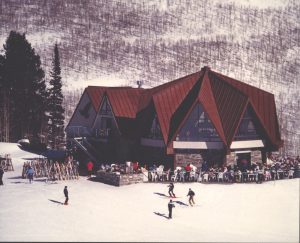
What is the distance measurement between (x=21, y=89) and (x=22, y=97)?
1.11 metres

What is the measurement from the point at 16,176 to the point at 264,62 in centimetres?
6937

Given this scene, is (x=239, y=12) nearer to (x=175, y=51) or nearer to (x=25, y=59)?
(x=175, y=51)

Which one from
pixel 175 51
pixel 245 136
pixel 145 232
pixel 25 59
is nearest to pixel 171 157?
pixel 245 136

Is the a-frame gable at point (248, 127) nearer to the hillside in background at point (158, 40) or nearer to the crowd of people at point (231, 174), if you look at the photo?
the crowd of people at point (231, 174)

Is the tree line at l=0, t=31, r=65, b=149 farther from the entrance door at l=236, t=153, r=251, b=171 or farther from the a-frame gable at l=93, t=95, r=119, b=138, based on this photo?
the entrance door at l=236, t=153, r=251, b=171

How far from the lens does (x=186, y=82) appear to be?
38.9 metres

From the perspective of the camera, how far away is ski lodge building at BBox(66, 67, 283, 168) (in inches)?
1362

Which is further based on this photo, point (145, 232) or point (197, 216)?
point (197, 216)

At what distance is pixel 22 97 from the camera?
5981 cm

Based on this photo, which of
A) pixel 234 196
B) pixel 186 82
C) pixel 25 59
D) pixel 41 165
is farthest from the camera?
pixel 25 59

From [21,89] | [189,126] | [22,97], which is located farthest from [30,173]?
[21,89]

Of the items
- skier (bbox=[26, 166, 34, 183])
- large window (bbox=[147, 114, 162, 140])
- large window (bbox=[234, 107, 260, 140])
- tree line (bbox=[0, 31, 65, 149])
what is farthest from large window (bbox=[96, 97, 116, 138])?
tree line (bbox=[0, 31, 65, 149])

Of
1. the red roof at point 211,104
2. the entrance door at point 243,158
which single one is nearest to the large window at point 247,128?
the red roof at point 211,104

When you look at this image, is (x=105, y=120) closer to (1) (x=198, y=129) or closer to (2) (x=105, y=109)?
(2) (x=105, y=109)
